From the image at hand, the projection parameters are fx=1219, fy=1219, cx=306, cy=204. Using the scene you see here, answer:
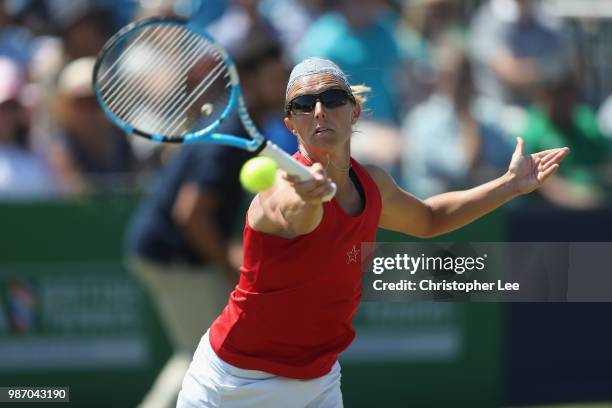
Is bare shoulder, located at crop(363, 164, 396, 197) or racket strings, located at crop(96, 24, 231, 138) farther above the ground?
racket strings, located at crop(96, 24, 231, 138)

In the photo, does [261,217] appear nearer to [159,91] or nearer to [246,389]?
[246,389]

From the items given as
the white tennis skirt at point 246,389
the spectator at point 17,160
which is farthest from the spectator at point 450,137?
the white tennis skirt at point 246,389

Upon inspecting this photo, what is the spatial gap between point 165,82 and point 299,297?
1264 millimetres

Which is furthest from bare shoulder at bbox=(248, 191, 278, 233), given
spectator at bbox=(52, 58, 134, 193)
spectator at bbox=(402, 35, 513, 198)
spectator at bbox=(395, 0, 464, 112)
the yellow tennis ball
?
spectator at bbox=(395, 0, 464, 112)

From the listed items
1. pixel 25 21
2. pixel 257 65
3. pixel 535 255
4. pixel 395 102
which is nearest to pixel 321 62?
pixel 257 65

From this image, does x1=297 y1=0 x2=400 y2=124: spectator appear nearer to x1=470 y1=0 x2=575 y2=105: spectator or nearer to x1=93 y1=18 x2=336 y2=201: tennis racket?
x1=470 y1=0 x2=575 y2=105: spectator

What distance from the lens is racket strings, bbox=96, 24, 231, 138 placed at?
13.6 feet

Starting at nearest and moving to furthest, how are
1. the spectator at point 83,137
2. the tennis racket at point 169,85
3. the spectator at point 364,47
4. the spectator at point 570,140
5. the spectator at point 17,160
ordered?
the tennis racket at point 169,85
the spectator at point 17,160
the spectator at point 83,137
the spectator at point 570,140
the spectator at point 364,47

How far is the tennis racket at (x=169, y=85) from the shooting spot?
3.91m

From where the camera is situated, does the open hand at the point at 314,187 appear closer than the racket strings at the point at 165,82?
Yes

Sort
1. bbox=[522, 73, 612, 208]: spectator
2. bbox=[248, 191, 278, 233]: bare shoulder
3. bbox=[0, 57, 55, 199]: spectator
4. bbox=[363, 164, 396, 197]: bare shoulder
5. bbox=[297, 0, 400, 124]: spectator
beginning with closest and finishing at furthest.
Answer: bbox=[248, 191, 278, 233]: bare shoulder, bbox=[363, 164, 396, 197]: bare shoulder, bbox=[0, 57, 55, 199]: spectator, bbox=[522, 73, 612, 208]: spectator, bbox=[297, 0, 400, 124]: spectator

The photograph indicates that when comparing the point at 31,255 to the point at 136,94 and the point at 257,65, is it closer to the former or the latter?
the point at 257,65

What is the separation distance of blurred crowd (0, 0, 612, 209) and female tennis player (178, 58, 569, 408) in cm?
280

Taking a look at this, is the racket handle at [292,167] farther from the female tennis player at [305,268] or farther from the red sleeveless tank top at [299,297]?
the red sleeveless tank top at [299,297]
